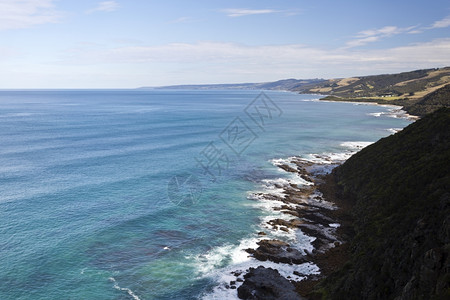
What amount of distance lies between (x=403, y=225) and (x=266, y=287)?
48.5 feet

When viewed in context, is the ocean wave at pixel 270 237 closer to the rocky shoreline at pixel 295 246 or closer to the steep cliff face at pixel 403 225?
the rocky shoreline at pixel 295 246

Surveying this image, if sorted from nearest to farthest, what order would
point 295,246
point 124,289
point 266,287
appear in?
point 266,287 < point 124,289 < point 295,246

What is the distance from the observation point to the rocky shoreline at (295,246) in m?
30.5

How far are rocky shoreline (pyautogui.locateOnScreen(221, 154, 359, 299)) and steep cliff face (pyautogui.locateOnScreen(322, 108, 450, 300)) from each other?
118 inches

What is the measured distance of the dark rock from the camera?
95.2ft

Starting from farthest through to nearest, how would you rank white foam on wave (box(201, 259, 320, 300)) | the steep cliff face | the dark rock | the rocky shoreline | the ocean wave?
the ocean wave
white foam on wave (box(201, 259, 320, 300))
the rocky shoreline
the dark rock
the steep cliff face

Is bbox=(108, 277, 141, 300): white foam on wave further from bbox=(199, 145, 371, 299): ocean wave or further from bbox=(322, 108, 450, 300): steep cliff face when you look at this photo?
bbox=(322, 108, 450, 300): steep cliff face

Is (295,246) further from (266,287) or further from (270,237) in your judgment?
Result: (266,287)

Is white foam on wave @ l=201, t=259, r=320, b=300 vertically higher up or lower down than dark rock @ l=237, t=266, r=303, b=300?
lower down

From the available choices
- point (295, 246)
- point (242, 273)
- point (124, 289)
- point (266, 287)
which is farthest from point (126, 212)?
point (266, 287)

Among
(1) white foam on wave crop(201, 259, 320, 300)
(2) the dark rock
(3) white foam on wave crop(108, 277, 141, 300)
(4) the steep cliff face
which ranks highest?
(4) the steep cliff face

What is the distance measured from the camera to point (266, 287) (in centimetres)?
2992

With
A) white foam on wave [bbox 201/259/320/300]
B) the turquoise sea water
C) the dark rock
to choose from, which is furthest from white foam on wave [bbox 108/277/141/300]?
the dark rock

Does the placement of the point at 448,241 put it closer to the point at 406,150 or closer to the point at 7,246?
the point at 406,150
